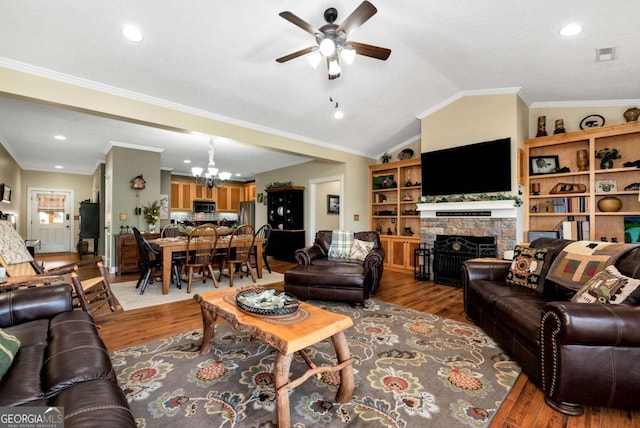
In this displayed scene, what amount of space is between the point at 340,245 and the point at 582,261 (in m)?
→ 2.69

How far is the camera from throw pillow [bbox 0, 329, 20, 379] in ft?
3.78

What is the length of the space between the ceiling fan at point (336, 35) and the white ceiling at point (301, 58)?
494 mm

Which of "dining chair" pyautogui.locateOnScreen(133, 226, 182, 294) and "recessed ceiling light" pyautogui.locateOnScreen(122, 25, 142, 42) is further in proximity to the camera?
"dining chair" pyautogui.locateOnScreen(133, 226, 182, 294)

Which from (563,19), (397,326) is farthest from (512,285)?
(563,19)

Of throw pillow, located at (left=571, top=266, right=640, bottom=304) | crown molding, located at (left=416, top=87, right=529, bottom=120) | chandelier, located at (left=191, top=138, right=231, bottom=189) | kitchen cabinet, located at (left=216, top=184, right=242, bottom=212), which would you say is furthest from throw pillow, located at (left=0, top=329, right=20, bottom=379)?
kitchen cabinet, located at (left=216, top=184, right=242, bottom=212)

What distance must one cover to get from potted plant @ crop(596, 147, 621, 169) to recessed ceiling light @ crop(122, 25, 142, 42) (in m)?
5.94

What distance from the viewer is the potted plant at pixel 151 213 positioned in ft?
19.1

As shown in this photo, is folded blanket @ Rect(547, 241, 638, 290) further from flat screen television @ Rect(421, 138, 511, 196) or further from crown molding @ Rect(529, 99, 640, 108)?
crown molding @ Rect(529, 99, 640, 108)

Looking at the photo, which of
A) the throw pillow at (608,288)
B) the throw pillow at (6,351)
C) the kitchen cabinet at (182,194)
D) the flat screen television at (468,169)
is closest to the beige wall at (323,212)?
the flat screen television at (468,169)

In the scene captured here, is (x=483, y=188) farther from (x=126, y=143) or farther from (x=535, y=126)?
(x=126, y=143)

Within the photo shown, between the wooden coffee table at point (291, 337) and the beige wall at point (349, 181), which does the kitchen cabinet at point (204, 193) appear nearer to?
the beige wall at point (349, 181)

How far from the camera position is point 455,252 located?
4.65 meters

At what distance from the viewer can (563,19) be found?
101 inches

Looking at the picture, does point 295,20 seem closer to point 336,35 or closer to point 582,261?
point 336,35
